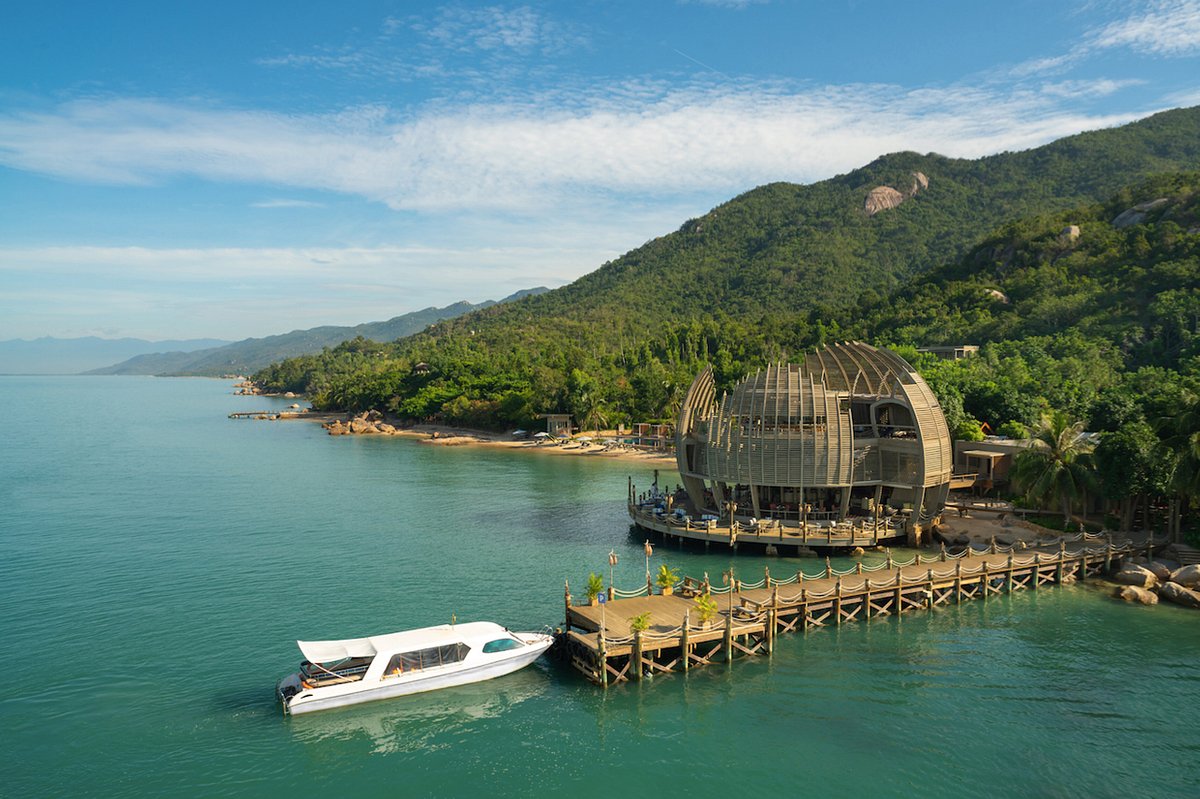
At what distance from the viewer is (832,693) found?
1147 inches

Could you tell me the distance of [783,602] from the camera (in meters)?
34.7

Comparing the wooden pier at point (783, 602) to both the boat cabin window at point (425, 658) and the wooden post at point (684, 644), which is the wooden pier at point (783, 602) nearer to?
the wooden post at point (684, 644)

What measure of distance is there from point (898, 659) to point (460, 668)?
17331 millimetres

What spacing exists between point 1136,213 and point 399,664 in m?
138

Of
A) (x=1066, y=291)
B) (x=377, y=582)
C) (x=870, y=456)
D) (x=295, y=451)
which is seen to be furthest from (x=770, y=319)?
(x=377, y=582)

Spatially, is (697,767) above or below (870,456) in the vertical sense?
below

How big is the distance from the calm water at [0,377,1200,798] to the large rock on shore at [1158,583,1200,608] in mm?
1193

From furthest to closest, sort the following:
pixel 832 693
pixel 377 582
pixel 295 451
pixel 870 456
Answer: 1. pixel 295 451
2. pixel 870 456
3. pixel 377 582
4. pixel 832 693

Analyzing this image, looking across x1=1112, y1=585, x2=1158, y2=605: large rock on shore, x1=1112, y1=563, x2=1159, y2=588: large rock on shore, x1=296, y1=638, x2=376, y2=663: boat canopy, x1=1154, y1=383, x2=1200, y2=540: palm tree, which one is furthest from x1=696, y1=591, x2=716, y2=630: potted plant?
x1=1154, y1=383, x2=1200, y2=540: palm tree

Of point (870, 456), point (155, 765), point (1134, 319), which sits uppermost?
point (1134, 319)

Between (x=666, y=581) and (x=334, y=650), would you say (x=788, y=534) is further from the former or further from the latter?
(x=334, y=650)

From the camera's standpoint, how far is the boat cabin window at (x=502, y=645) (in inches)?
1184

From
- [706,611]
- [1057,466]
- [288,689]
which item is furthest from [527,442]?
[288,689]

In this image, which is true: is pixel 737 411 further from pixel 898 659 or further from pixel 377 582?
pixel 377 582
